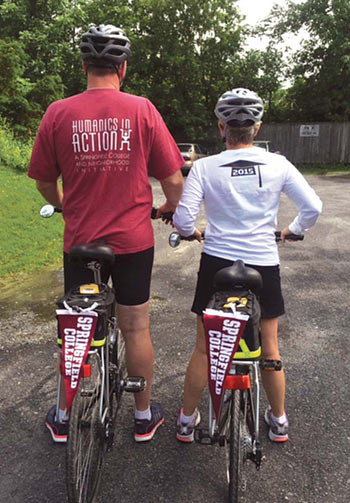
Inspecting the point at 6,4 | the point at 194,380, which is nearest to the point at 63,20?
the point at 6,4

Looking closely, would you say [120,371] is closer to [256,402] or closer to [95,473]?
[95,473]

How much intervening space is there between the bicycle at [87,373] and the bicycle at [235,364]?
1.68 ft

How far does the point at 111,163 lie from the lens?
90.0 inches

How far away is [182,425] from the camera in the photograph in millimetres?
2744

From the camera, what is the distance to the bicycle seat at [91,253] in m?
2.19

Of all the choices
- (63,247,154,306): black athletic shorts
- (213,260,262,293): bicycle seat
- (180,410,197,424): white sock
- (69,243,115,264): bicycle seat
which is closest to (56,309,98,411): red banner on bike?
(69,243,115,264): bicycle seat

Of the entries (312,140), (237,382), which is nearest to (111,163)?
(237,382)

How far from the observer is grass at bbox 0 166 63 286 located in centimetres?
637

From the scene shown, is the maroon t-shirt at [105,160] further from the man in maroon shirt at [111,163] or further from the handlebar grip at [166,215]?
the handlebar grip at [166,215]

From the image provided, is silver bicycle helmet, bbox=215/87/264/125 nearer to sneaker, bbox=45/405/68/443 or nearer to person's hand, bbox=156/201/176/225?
person's hand, bbox=156/201/176/225

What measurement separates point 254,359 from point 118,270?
2.92 ft

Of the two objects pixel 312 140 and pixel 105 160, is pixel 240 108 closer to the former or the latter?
pixel 105 160

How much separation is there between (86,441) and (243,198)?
144cm

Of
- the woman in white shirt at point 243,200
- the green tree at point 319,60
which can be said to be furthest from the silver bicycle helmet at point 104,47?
the green tree at point 319,60
